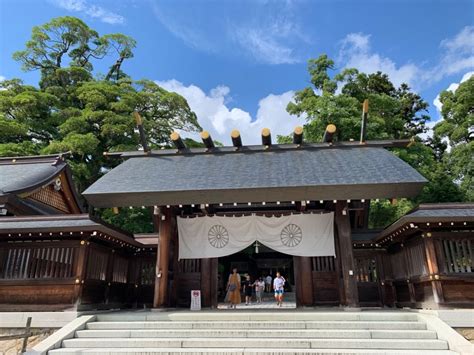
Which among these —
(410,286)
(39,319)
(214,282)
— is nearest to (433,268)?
(410,286)

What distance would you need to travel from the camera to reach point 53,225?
27.8ft

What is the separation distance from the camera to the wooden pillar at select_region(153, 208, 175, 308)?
29.7 ft

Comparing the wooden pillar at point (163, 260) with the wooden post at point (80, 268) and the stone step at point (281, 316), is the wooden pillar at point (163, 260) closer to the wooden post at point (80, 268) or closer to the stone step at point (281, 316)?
the stone step at point (281, 316)

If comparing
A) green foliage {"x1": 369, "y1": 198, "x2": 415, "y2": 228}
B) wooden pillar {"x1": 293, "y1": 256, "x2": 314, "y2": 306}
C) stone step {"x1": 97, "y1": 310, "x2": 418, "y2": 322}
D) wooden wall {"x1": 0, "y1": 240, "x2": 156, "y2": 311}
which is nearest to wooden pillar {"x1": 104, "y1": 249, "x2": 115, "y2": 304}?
wooden wall {"x1": 0, "y1": 240, "x2": 156, "y2": 311}

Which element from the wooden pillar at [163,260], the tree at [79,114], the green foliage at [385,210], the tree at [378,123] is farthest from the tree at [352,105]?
the wooden pillar at [163,260]

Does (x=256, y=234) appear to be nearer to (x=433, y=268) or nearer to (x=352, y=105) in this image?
(x=433, y=268)

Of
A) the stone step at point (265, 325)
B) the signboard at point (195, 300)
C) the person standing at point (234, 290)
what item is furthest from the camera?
the person standing at point (234, 290)

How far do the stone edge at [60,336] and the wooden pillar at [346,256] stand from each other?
6.33 metres

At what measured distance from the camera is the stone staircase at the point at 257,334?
627cm

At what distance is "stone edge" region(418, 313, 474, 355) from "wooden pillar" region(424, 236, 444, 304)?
0.54 metres

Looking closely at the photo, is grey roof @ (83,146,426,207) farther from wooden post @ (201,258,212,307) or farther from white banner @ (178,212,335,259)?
wooden post @ (201,258,212,307)

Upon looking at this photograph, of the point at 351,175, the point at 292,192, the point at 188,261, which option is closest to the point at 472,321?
the point at 351,175

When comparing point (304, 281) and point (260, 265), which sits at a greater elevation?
point (260, 265)

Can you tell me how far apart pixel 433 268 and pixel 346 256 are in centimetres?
197
